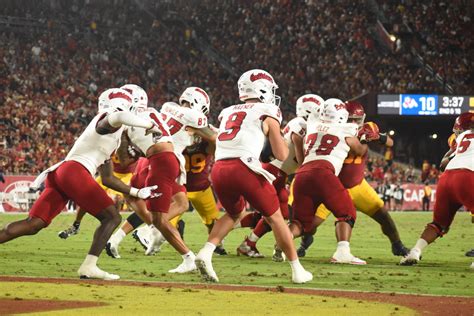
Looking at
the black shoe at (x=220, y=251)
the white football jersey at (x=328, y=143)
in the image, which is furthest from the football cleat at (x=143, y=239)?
the white football jersey at (x=328, y=143)

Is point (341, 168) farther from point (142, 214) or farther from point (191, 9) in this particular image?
point (191, 9)

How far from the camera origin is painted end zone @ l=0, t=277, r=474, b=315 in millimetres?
7555

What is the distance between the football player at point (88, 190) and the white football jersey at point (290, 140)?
2.93 m

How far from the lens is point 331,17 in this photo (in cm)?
4272

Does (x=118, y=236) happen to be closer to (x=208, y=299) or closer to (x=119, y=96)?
(x=119, y=96)

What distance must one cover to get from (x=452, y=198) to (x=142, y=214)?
383cm

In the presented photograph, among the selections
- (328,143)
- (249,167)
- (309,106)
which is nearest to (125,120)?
(249,167)

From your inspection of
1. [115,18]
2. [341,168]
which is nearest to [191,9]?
[115,18]

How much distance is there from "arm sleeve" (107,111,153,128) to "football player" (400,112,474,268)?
428 cm

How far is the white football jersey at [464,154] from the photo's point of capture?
11.8 metres

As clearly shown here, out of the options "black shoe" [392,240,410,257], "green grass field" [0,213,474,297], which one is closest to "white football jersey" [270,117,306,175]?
"green grass field" [0,213,474,297]

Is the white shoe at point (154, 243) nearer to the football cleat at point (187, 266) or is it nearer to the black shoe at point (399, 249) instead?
the football cleat at point (187, 266)

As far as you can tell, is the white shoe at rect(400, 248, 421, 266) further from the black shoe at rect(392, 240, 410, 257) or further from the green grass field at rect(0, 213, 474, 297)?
the black shoe at rect(392, 240, 410, 257)

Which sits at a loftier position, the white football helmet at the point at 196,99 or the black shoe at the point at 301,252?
the white football helmet at the point at 196,99
